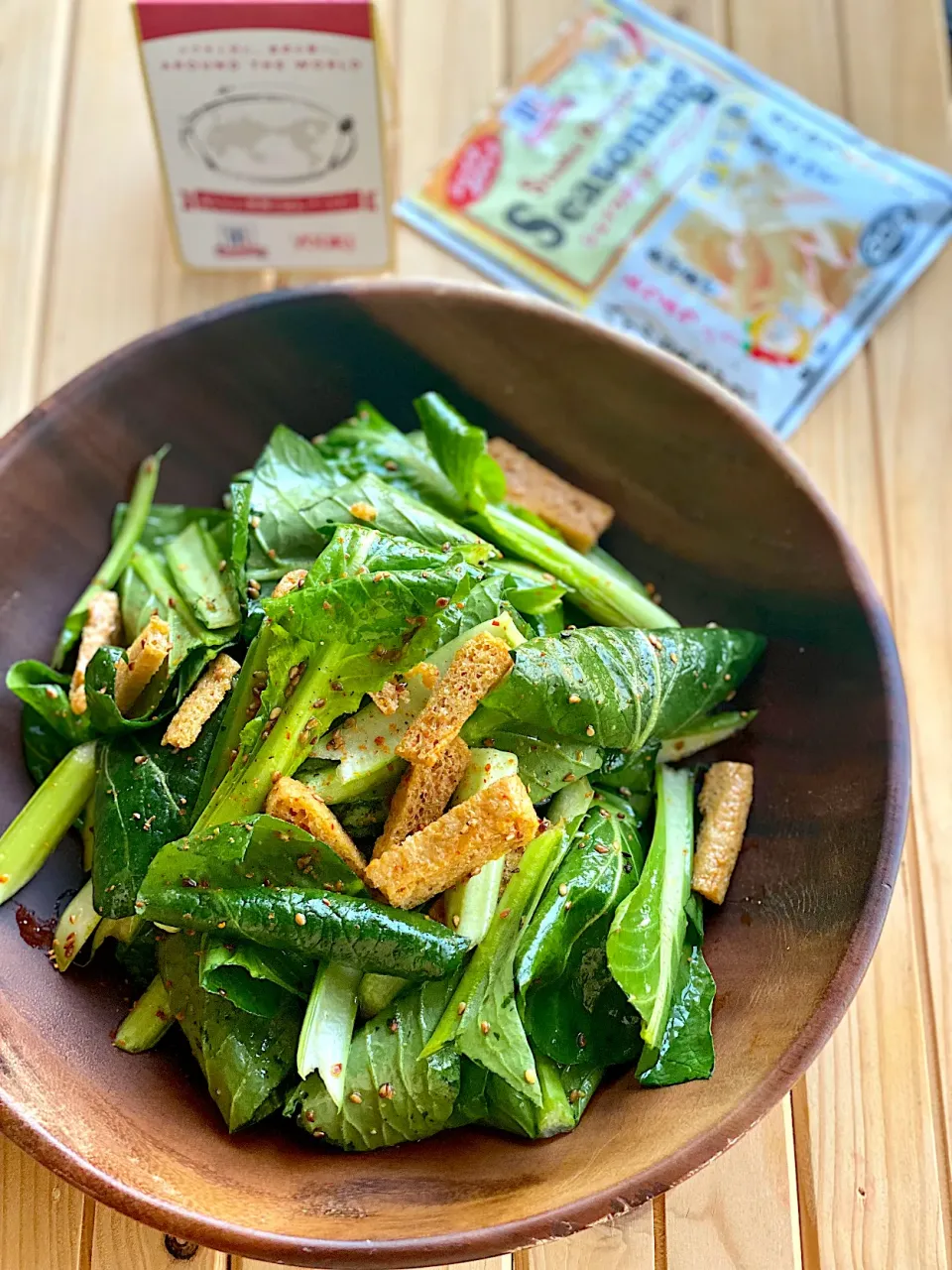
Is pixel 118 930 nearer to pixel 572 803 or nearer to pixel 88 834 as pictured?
pixel 88 834

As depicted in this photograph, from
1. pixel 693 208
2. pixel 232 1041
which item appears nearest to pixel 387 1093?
pixel 232 1041

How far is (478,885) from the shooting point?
5.17ft

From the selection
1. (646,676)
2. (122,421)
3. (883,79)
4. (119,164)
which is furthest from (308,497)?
(883,79)

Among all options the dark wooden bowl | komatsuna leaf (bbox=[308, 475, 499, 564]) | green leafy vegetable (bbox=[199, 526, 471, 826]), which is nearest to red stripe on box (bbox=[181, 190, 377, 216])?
the dark wooden bowl

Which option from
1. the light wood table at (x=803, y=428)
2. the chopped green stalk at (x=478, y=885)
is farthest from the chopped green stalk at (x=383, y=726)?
the light wood table at (x=803, y=428)

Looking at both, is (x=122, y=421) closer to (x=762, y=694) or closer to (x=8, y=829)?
(x=8, y=829)

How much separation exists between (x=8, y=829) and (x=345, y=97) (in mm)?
1471

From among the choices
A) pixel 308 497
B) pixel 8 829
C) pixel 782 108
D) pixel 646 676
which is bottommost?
pixel 8 829

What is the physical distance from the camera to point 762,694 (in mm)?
1919

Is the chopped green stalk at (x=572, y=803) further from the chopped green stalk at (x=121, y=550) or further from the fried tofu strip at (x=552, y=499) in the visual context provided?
the chopped green stalk at (x=121, y=550)

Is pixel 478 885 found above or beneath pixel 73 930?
above

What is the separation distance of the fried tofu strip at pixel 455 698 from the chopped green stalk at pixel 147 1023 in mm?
511

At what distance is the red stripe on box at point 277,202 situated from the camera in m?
2.38

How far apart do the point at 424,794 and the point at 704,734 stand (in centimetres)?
55
